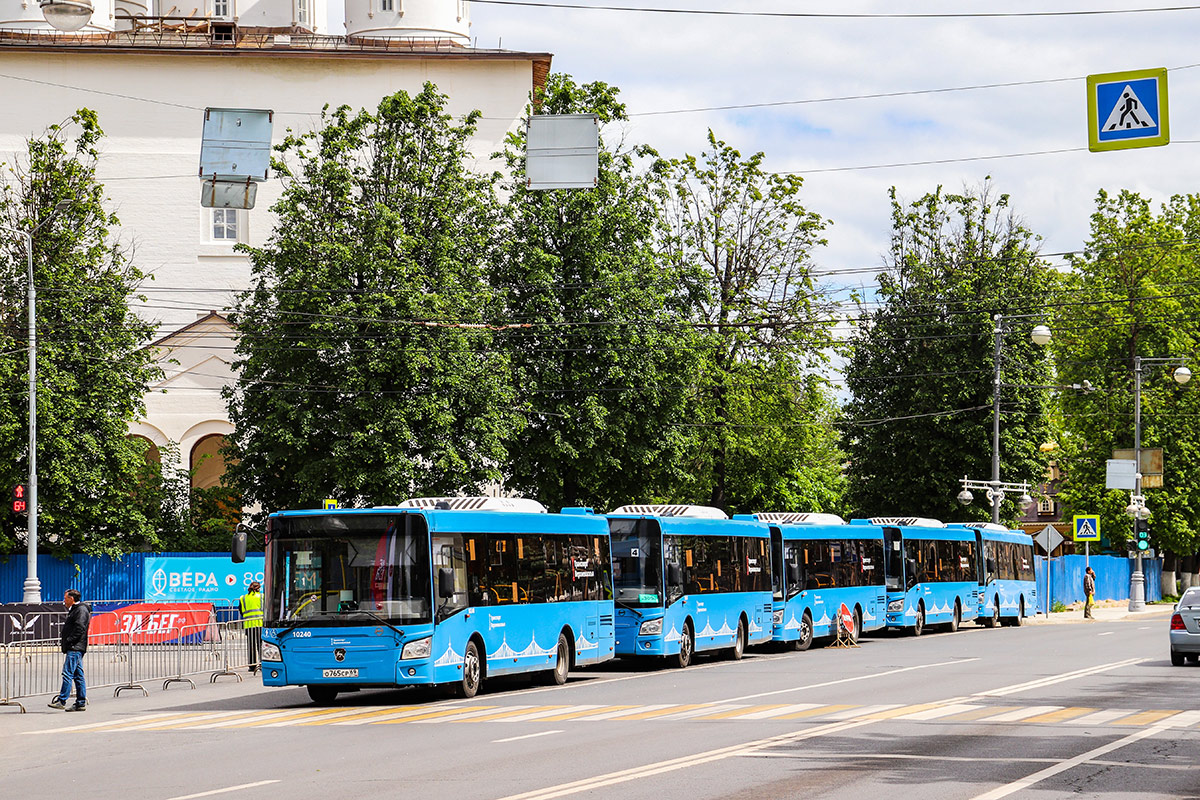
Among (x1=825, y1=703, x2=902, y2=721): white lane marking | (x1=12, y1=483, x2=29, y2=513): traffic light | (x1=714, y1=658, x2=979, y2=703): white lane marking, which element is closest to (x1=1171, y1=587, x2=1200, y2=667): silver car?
(x1=714, y1=658, x2=979, y2=703): white lane marking

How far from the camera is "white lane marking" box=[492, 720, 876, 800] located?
37.9ft

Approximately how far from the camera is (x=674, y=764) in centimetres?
Result: 1335

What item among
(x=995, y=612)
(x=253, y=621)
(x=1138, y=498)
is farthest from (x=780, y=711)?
(x=1138, y=498)

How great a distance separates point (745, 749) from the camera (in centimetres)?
1454

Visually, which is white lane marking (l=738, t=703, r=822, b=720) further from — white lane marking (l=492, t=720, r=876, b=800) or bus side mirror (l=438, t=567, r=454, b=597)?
bus side mirror (l=438, t=567, r=454, b=597)

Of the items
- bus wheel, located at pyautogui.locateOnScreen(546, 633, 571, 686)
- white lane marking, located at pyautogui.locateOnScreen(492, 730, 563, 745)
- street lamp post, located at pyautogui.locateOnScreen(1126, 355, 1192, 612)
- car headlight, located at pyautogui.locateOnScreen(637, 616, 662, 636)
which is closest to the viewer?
white lane marking, located at pyautogui.locateOnScreen(492, 730, 563, 745)

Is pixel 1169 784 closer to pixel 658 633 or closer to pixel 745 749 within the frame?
pixel 745 749

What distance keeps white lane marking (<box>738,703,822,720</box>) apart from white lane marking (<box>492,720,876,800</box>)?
1233 mm

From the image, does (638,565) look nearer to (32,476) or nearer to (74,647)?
(74,647)

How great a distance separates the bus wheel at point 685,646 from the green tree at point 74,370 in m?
19.8

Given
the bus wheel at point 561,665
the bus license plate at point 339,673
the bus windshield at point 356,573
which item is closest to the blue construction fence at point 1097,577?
the bus wheel at point 561,665

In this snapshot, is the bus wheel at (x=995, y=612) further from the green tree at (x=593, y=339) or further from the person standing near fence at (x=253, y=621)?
the person standing near fence at (x=253, y=621)

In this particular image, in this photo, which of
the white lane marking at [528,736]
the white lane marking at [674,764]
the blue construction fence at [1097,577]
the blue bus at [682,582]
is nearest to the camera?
the white lane marking at [674,764]

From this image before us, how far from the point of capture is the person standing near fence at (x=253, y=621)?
1159 inches
